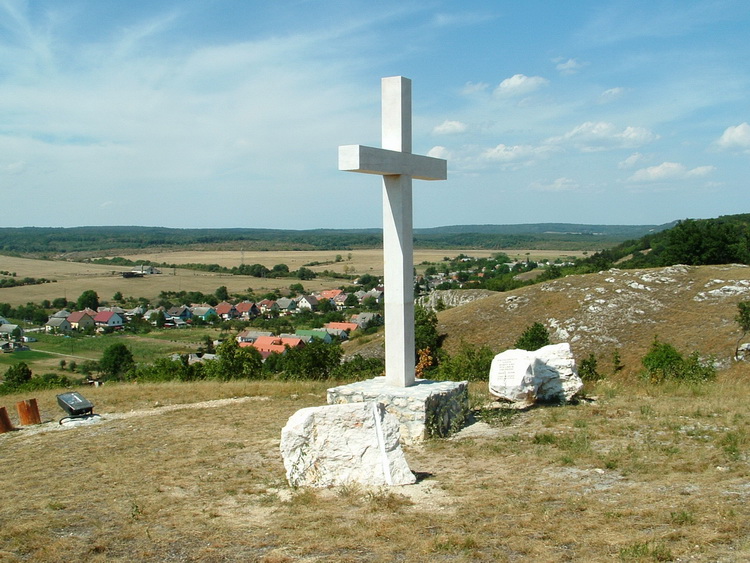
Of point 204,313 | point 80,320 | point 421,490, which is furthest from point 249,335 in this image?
point 421,490

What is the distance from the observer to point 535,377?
35.1 ft

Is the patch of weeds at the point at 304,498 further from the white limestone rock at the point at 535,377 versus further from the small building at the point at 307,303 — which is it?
the small building at the point at 307,303

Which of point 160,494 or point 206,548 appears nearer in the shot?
point 206,548

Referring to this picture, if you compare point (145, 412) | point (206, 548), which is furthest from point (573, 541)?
point (145, 412)

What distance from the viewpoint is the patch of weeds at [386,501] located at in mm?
5941

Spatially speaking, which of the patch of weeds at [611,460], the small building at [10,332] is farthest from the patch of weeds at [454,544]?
the small building at [10,332]

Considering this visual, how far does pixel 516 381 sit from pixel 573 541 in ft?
18.6

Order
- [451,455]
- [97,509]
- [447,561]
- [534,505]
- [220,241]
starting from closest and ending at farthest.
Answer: [447,561], [534,505], [97,509], [451,455], [220,241]

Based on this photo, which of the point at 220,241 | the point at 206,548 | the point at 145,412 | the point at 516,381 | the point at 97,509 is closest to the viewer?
the point at 206,548

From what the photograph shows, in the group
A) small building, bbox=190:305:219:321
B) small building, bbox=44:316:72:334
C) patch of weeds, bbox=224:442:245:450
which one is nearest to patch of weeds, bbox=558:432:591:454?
patch of weeds, bbox=224:442:245:450

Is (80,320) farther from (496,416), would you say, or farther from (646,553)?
(646,553)

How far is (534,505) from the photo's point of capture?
576cm

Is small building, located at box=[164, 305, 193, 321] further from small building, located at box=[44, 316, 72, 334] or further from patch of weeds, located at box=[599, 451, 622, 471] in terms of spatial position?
patch of weeds, located at box=[599, 451, 622, 471]

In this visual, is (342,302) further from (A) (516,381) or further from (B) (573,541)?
(B) (573,541)
